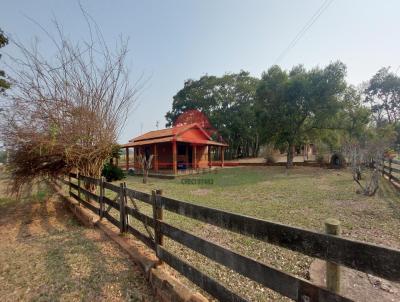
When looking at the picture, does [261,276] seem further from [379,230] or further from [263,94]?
[263,94]

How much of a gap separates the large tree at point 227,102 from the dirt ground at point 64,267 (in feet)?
88.0

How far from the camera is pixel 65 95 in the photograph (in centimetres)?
561

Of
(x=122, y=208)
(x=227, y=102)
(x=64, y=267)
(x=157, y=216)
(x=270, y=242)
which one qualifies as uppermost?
(x=227, y=102)

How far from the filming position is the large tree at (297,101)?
670 inches

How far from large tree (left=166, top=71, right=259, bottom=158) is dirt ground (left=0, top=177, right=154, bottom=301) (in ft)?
88.0

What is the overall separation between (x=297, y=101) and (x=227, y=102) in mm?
14734

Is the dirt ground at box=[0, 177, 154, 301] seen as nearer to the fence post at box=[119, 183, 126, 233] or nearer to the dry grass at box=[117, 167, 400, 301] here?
the fence post at box=[119, 183, 126, 233]

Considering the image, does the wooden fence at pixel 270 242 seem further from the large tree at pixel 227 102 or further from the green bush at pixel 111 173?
the large tree at pixel 227 102

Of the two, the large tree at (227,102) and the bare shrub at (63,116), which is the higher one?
the large tree at (227,102)

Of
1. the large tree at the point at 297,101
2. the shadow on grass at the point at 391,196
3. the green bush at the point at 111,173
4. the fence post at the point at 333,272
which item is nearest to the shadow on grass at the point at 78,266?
the fence post at the point at 333,272

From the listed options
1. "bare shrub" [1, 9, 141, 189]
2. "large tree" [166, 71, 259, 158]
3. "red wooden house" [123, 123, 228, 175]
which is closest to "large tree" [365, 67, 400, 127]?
"large tree" [166, 71, 259, 158]

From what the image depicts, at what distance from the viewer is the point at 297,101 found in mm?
17875

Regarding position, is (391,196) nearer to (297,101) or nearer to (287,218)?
(287,218)

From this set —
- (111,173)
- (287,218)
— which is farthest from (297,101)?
(111,173)
